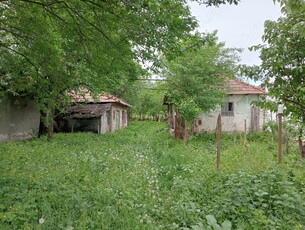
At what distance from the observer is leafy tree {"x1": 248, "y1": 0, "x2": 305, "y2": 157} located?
364 centimetres

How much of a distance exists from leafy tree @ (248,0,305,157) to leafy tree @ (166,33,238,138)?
743 cm

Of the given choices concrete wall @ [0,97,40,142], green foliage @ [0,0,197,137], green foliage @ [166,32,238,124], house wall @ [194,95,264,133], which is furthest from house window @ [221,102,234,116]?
concrete wall @ [0,97,40,142]

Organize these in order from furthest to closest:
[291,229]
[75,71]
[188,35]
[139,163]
→ [75,71] < [139,163] < [188,35] < [291,229]

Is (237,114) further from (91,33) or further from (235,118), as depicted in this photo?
(91,33)

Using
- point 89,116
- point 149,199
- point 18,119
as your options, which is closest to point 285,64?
point 149,199

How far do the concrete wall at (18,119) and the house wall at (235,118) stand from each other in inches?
386

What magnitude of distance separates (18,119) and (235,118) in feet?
42.4

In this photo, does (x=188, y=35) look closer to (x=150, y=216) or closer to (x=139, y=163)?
(x=150, y=216)

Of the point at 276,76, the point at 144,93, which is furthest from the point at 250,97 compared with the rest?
the point at 144,93

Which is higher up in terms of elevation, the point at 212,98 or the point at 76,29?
the point at 76,29

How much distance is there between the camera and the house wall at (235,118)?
15.6 meters

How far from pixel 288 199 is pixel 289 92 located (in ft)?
5.40

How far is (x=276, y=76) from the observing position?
395cm

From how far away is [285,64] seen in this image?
3.73m
